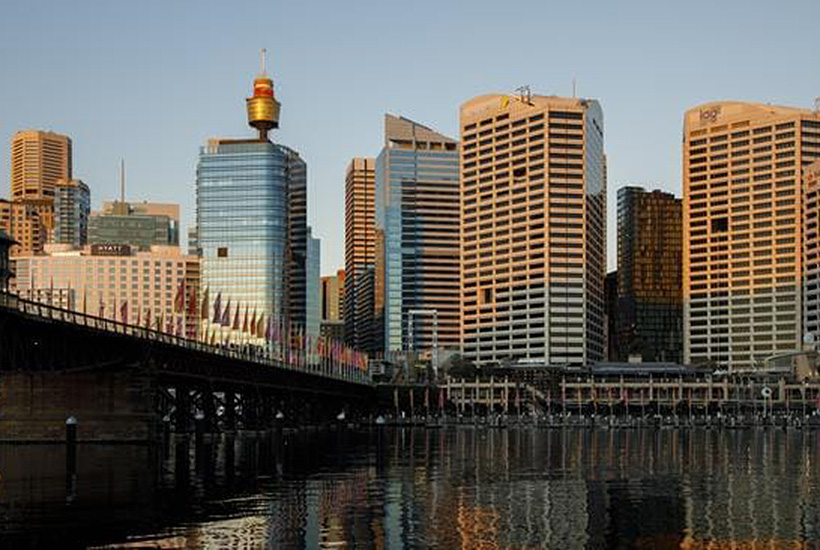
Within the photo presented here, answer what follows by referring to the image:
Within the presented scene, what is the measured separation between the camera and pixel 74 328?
376 ft

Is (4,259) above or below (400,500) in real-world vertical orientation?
above

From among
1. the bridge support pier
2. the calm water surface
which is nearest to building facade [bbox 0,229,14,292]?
the bridge support pier

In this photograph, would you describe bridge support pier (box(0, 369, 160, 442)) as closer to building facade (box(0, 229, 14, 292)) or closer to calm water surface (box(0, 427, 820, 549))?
calm water surface (box(0, 427, 820, 549))

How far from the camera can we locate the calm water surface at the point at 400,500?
62938 millimetres

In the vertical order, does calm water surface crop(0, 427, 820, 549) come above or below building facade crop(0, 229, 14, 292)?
below

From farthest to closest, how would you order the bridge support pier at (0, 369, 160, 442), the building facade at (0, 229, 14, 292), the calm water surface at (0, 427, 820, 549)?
the building facade at (0, 229, 14, 292), the bridge support pier at (0, 369, 160, 442), the calm water surface at (0, 427, 820, 549)

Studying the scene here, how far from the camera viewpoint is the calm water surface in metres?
62.9

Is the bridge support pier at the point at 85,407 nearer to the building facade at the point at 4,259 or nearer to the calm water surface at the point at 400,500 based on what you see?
the calm water surface at the point at 400,500

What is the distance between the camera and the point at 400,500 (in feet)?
270

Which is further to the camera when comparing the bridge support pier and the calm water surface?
the bridge support pier

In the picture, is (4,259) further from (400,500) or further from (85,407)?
(400,500)

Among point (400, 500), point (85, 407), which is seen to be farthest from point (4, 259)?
point (400, 500)

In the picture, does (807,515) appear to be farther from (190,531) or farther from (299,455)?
(299,455)

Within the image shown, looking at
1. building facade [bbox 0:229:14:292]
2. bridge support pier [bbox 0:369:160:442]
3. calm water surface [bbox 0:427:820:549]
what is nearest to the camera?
calm water surface [bbox 0:427:820:549]
